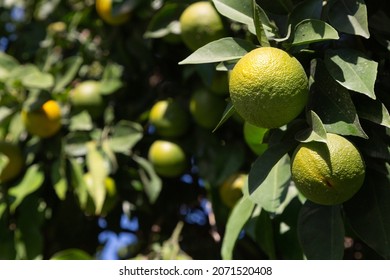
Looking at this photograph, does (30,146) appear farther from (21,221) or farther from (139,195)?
(139,195)

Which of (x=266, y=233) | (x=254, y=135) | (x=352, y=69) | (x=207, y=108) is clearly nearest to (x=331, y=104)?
(x=352, y=69)

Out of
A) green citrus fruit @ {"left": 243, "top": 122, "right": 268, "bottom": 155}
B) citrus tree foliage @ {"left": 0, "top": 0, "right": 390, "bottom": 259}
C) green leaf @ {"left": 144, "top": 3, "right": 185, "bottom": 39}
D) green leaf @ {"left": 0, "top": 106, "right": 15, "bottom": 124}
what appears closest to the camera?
citrus tree foliage @ {"left": 0, "top": 0, "right": 390, "bottom": 259}

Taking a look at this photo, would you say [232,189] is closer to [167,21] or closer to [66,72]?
[167,21]

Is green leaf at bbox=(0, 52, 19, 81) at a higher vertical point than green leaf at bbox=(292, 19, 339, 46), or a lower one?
lower

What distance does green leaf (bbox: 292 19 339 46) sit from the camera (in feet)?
3.06

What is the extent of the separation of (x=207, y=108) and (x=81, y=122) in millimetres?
417

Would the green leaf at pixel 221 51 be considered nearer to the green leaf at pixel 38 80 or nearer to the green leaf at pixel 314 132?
the green leaf at pixel 314 132

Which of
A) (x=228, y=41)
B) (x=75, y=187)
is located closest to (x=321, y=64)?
(x=228, y=41)

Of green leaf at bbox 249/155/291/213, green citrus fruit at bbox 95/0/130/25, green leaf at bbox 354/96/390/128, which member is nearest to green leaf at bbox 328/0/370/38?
green leaf at bbox 354/96/390/128

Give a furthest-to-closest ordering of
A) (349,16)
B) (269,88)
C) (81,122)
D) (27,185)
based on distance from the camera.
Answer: (81,122), (27,185), (349,16), (269,88)

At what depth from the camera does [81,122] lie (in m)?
1.79

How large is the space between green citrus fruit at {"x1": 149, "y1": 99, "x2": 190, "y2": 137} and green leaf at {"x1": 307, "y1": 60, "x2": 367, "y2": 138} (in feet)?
2.43

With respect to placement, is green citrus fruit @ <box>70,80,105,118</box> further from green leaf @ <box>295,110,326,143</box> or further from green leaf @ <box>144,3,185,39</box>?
green leaf @ <box>295,110,326,143</box>

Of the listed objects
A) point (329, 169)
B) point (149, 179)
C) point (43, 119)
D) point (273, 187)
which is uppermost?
point (329, 169)
